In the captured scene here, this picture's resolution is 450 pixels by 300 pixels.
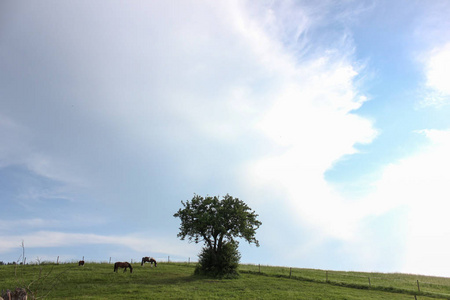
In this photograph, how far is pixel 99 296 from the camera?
3098 centimetres

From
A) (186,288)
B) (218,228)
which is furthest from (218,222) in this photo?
(186,288)

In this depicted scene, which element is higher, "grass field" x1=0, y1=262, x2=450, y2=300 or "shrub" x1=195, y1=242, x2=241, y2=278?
"shrub" x1=195, y1=242, x2=241, y2=278

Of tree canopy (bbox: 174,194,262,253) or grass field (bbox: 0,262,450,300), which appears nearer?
grass field (bbox: 0,262,450,300)

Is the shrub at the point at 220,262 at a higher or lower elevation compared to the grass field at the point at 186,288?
higher

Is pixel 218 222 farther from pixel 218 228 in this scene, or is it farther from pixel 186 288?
pixel 186 288

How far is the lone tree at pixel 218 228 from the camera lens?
4894 cm

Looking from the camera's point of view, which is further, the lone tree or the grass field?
the lone tree

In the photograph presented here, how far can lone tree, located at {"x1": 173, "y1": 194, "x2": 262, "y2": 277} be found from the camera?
1927 inches

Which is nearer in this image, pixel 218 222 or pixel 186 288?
pixel 186 288

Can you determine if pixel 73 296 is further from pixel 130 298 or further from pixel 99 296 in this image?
pixel 130 298

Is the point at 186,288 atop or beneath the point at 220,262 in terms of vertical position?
beneath

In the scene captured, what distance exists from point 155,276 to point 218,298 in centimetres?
1967

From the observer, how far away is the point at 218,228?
163 ft

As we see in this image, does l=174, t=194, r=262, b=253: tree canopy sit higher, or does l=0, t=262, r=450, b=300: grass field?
l=174, t=194, r=262, b=253: tree canopy
